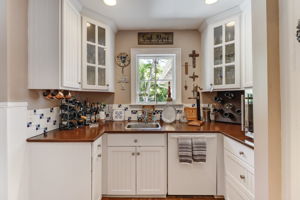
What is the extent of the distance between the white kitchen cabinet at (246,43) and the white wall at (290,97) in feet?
4.77

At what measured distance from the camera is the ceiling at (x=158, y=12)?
7.02 ft

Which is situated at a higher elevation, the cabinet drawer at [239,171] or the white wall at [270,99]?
the white wall at [270,99]

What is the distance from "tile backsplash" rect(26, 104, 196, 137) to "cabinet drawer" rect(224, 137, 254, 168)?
1.08m

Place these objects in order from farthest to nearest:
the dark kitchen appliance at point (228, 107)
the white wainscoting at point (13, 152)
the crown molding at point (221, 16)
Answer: the dark kitchen appliance at point (228, 107)
the crown molding at point (221, 16)
the white wainscoting at point (13, 152)

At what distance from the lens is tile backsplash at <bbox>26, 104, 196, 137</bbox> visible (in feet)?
5.77

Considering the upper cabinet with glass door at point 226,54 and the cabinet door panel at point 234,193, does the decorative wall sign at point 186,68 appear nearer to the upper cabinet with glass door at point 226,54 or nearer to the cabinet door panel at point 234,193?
the upper cabinet with glass door at point 226,54

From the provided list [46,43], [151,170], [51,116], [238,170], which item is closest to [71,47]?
[46,43]

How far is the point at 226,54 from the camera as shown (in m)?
2.38

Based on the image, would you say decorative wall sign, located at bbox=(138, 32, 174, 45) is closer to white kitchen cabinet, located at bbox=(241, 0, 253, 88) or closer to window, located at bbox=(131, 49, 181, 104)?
window, located at bbox=(131, 49, 181, 104)

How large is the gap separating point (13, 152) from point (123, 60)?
1.93 m

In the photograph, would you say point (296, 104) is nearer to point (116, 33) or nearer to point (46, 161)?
point (46, 161)

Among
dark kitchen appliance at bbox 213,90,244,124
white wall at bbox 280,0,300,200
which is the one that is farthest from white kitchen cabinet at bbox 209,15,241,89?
white wall at bbox 280,0,300,200

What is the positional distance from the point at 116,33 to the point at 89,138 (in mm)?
1908

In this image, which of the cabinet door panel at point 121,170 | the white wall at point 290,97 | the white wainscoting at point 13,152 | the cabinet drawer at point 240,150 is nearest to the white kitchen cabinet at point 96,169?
the cabinet door panel at point 121,170
